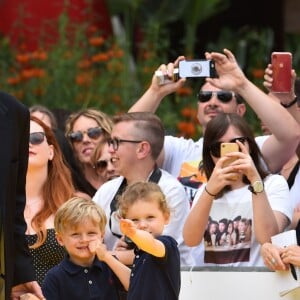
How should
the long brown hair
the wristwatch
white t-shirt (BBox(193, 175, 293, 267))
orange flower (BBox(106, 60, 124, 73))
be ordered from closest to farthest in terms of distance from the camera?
the wristwatch → white t-shirt (BBox(193, 175, 293, 267)) → the long brown hair → orange flower (BBox(106, 60, 124, 73))

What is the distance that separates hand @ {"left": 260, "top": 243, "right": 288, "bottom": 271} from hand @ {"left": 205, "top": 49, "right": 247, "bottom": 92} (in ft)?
4.24

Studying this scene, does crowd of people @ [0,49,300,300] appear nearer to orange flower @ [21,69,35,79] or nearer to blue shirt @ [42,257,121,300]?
blue shirt @ [42,257,121,300]

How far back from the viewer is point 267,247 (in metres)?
6.35

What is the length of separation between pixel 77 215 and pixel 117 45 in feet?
19.8

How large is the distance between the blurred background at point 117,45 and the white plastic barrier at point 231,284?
3.44 metres

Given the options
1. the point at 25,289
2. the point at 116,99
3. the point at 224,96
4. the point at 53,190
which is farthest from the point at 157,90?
the point at 116,99

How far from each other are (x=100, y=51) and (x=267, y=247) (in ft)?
21.7

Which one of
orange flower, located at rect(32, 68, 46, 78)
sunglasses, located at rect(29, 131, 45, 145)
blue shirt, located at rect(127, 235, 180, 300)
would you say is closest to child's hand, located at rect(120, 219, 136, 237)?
blue shirt, located at rect(127, 235, 180, 300)

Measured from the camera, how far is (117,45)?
473 inches

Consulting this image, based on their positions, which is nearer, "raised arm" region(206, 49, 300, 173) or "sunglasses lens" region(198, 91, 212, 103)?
"raised arm" region(206, 49, 300, 173)

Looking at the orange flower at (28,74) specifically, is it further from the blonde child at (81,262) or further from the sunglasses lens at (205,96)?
the blonde child at (81,262)

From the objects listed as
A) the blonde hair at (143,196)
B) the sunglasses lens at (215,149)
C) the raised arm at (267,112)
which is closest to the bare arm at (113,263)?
the blonde hair at (143,196)

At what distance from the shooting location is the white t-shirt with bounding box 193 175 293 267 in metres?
6.74

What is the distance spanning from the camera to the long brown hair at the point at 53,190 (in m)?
6.89
